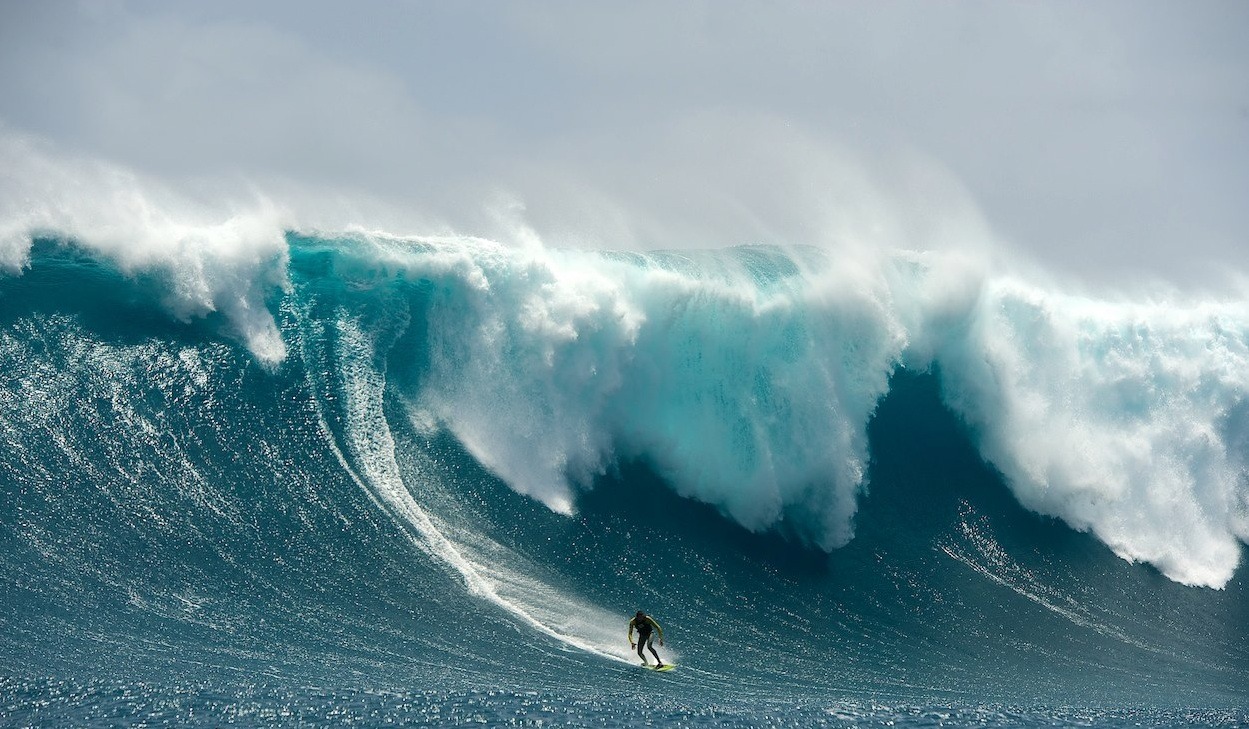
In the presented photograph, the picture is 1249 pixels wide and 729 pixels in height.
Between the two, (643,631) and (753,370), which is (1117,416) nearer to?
(753,370)

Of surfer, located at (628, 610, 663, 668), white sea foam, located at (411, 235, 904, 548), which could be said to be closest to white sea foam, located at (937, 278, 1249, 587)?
white sea foam, located at (411, 235, 904, 548)

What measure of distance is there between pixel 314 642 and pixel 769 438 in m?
7.52

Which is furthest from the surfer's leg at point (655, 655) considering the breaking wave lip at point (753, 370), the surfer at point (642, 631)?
the breaking wave lip at point (753, 370)

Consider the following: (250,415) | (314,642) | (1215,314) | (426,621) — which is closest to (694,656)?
(426,621)

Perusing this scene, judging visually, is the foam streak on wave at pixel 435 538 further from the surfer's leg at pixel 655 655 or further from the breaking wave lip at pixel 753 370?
the breaking wave lip at pixel 753 370

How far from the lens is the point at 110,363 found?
42.8ft

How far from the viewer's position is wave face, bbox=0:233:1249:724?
9.02 meters

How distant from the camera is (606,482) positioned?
13.3m

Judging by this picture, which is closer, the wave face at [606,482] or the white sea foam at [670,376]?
the wave face at [606,482]

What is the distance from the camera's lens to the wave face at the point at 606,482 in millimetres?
9016

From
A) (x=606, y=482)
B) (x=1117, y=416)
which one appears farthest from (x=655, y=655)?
(x=1117, y=416)

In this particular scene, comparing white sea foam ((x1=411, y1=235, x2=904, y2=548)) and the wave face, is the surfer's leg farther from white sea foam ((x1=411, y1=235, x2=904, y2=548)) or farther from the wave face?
white sea foam ((x1=411, y1=235, x2=904, y2=548))

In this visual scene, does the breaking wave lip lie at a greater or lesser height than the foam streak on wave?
greater

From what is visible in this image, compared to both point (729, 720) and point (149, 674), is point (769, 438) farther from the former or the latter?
point (149, 674)
